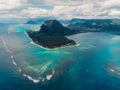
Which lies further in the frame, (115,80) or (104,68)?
(104,68)

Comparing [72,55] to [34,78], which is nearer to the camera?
[34,78]

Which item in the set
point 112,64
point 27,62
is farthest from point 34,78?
point 112,64

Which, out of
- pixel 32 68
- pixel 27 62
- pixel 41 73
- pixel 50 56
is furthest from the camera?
pixel 50 56

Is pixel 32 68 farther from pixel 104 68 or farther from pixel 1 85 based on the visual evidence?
pixel 104 68

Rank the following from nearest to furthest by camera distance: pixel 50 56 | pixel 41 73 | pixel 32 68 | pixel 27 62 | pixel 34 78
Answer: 1. pixel 34 78
2. pixel 41 73
3. pixel 32 68
4. pixel 27 62
5. pixel 50 56

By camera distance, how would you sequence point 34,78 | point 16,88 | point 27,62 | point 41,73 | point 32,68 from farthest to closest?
point 27,62
point 32,68
point 41,73
point 34,78
point 16,88

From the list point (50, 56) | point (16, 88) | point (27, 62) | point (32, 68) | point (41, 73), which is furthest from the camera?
point (50, 56)

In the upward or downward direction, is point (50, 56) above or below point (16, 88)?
below

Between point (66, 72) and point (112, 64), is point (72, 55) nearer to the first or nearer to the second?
point (112, 64)

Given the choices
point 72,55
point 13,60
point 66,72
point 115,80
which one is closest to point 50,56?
point 72,55

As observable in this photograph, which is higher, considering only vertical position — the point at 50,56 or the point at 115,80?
the point at 115,80
